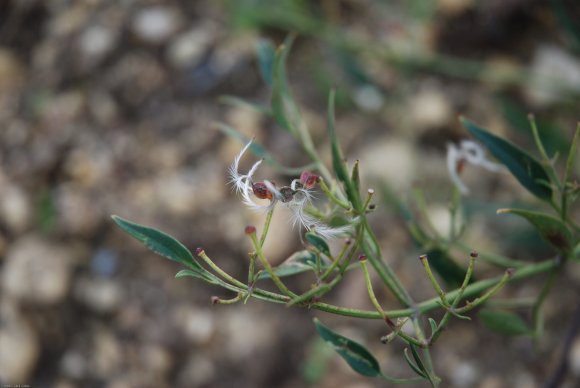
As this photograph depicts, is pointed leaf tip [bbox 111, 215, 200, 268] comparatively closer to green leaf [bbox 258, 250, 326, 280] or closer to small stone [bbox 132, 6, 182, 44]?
green leaf [bbox 258, 250, 326, 280]

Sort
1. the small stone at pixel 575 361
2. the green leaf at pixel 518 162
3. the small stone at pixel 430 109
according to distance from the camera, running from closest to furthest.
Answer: the green leaf at pixel 518 162
the small stone at pixel 575 361
the small stone at pixel 430 109

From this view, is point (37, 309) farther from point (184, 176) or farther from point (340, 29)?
point (340, 29)

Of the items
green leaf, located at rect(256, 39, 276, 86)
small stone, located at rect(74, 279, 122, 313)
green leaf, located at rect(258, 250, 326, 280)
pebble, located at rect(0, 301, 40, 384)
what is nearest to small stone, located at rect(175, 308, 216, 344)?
small stone, located at rect(74, 279, 122, 313)

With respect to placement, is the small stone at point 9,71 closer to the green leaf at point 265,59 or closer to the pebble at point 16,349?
the pebble at point 16,349

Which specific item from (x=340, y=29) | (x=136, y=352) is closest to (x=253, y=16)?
(x=340, y=29)

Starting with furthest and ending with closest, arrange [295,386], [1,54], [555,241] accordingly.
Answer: [1,54], [295,386], [555,241]

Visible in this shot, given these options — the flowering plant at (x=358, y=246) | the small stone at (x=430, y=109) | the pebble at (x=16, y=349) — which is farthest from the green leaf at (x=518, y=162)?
the pebble at (x=16, y=349)
